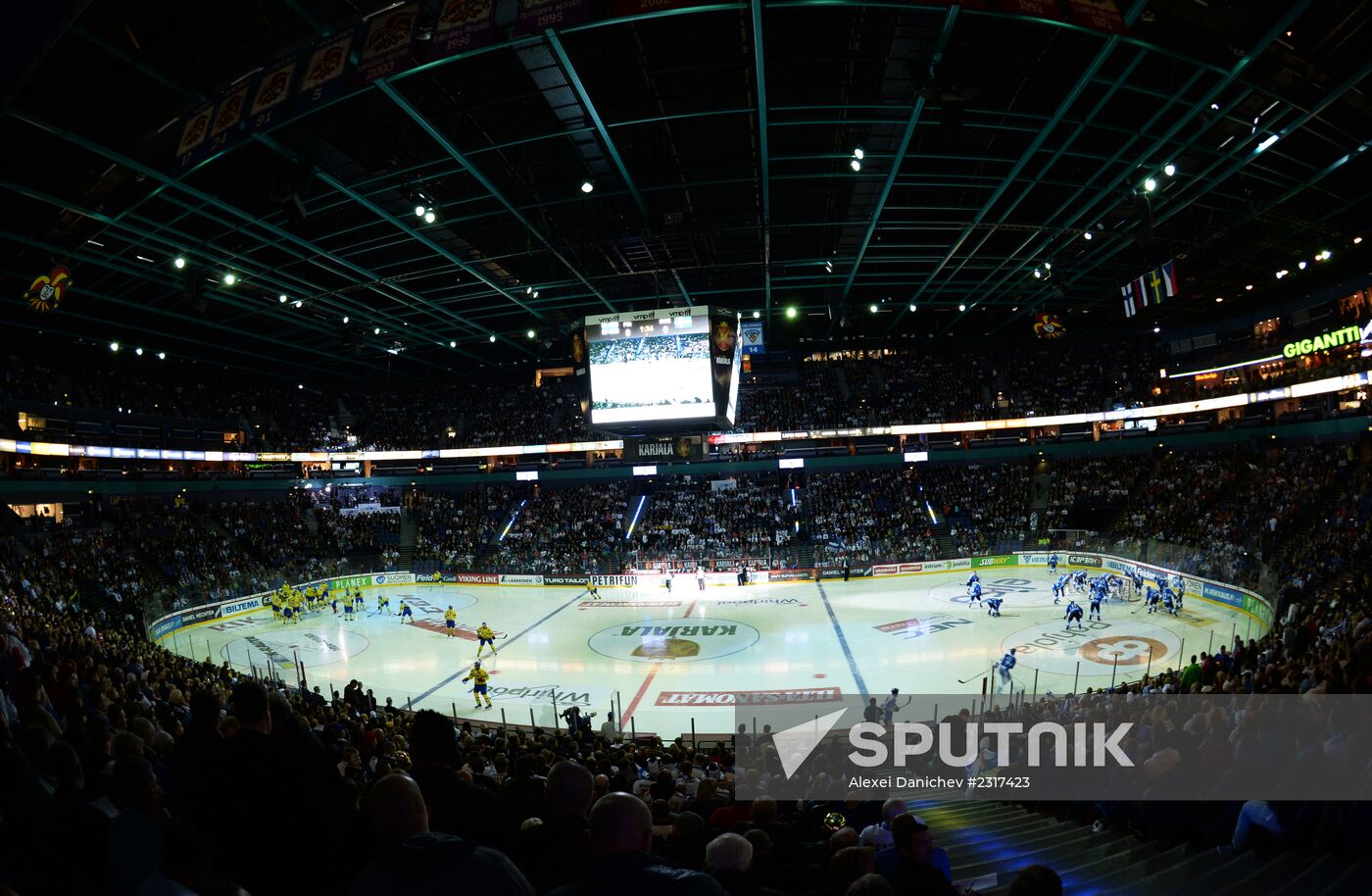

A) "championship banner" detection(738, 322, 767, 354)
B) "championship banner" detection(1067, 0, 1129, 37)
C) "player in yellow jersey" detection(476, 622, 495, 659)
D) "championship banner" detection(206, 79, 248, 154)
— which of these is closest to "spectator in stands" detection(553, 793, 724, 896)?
"championship banner" detection(1067, 0, 1129, 37)

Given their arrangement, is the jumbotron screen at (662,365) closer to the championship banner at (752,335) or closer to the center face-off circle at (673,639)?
the center face-off circle at (673,639)

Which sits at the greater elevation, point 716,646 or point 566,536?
point 566,536

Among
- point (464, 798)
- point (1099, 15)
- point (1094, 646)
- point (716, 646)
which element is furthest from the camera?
point (716, 646)

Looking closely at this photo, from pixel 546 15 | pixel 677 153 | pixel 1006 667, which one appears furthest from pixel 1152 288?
pixel 546 15

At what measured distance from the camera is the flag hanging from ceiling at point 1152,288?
22.9 meters

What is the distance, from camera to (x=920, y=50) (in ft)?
49.2

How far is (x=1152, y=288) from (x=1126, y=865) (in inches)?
984

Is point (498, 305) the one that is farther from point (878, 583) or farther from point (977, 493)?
point (977, 493)

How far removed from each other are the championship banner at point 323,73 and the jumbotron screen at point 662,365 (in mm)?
11742

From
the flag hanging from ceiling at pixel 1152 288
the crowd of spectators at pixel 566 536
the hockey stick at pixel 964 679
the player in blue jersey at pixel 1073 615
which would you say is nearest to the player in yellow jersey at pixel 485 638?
the crowd of spectators at pixel 566 536

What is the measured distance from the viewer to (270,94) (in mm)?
12805

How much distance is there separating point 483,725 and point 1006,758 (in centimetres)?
1062

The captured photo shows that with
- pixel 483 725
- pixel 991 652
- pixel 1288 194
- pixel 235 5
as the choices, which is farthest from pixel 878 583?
pixel 235 5

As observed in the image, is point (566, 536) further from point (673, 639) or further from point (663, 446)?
point (673, 639)
